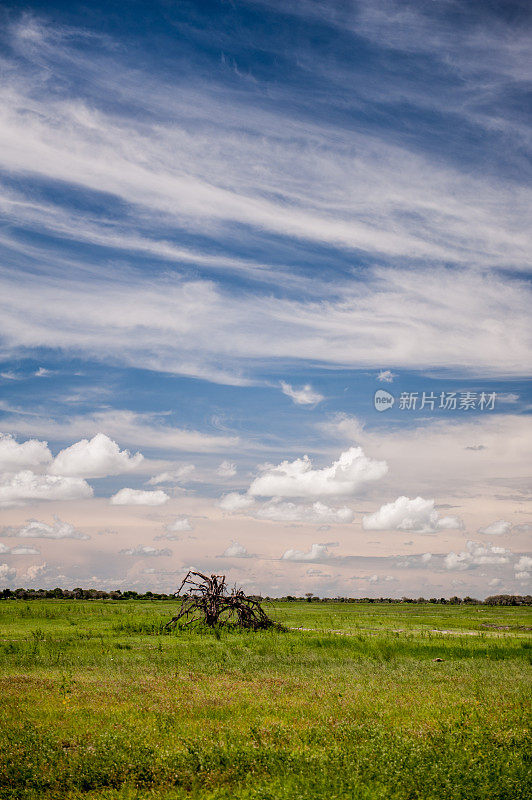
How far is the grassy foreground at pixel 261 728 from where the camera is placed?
11.5 m

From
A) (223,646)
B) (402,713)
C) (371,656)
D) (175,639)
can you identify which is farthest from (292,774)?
(175,639)

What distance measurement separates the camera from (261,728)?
46.7 feet

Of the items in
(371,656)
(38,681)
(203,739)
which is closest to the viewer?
(203,739)

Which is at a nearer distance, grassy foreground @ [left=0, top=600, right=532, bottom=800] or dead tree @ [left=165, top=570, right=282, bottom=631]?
grassy foreground @ [left=0, top=600, right=532, bottom=800]

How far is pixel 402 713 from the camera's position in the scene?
633 inches

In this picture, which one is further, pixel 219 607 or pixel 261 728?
pixel 219 607

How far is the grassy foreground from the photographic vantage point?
11516 millimetres

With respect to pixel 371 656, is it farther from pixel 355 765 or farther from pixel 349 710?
pixel 355 765

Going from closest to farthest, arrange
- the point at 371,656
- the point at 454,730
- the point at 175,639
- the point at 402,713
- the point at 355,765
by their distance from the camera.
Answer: the point at 355,765 < the point at 454,730 < the point at 402,713 < the point at 371,656 < the point at 175,639

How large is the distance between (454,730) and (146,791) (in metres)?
7.42

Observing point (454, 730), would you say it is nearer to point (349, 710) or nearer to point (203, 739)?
point (349, 710)

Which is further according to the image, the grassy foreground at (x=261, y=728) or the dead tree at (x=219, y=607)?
the dead tree at (x=219, y=607)

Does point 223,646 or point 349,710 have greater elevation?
point 349,710

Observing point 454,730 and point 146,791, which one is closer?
point 146,791
